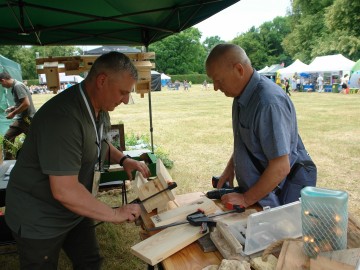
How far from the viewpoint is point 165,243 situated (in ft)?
4.30

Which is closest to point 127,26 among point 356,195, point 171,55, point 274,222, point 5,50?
point 274,222

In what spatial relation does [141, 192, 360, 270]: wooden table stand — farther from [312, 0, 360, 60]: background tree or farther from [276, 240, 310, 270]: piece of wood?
[312, 0, 360, 60]: background tree

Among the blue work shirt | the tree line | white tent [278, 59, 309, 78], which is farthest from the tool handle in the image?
white tent [278, 59, 309, 78]

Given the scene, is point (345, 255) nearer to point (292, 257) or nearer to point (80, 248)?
point (292, 257)

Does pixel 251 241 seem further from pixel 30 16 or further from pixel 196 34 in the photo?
pixel 196 34

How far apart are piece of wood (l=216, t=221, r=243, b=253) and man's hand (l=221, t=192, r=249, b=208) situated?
1.11ft

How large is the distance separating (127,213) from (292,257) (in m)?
0.80

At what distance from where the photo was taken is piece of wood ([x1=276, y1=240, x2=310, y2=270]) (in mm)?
1066

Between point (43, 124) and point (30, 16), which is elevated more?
point (30, 16)

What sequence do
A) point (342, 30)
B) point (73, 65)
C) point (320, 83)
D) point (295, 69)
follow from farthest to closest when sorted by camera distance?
point (342, 30), point (295, 69), point (320, 83), point (73, 65)

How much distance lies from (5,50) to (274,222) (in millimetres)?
54785

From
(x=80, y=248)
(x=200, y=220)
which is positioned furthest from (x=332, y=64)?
(x=200, y=220)

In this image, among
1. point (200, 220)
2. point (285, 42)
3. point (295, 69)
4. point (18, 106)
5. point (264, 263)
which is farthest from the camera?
point (285, 42)

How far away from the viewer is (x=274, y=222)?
1272 millimetres
